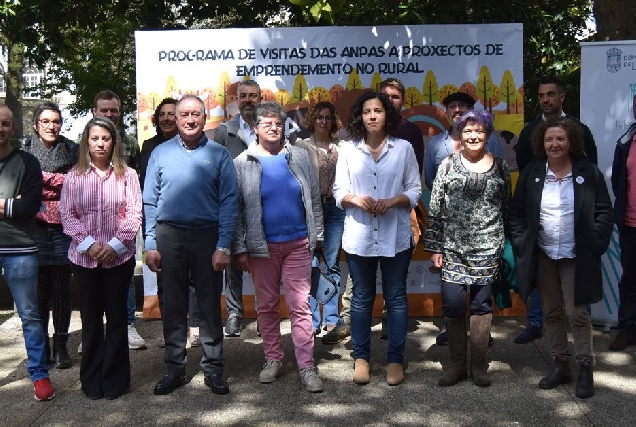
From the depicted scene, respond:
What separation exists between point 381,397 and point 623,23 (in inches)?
194

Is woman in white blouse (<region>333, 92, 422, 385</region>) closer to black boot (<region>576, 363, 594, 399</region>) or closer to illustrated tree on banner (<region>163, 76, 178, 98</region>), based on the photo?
black boot (<region>576, 363, 594, 399</region>)

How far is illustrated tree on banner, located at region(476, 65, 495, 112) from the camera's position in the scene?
310 inches

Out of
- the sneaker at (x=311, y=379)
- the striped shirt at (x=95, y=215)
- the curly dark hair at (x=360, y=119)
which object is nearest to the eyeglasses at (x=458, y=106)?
the curly dark hair at (x=360, y=119)

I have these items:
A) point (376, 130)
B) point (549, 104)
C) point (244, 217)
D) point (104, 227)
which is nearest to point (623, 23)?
point (549, 104)

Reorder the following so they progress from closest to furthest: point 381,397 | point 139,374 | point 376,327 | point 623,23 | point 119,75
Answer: point 381,397, point 139,374, point 376,327, point 623,23, point 119,75

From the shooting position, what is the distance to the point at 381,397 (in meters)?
5.69

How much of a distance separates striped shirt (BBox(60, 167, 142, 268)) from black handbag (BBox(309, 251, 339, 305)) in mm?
1587

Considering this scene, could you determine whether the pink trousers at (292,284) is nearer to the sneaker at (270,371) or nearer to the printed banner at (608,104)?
the sneaker at (270,371)

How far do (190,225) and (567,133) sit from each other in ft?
8.63

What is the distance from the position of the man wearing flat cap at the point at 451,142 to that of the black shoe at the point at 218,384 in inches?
96.5

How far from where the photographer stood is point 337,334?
7188mm

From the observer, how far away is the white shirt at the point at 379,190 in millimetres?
5906

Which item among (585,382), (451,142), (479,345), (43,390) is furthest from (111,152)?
(585,382)

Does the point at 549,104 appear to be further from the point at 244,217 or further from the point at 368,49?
the point at 244,217
